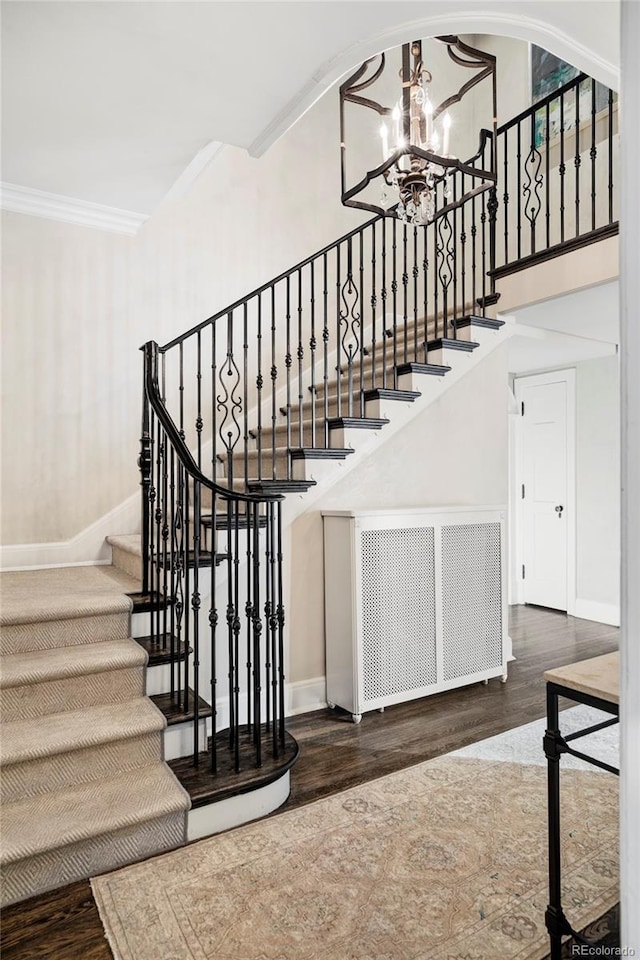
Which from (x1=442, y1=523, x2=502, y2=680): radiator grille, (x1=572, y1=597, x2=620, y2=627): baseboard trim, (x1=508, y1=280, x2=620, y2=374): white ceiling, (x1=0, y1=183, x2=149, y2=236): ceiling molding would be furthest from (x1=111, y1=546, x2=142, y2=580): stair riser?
(x1=572, y1=597, x2=620, y2=627): baseboard trim

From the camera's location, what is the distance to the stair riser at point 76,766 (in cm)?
198

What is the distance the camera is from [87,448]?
3.80 m

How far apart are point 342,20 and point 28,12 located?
3.50ft

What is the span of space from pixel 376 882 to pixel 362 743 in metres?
0.98

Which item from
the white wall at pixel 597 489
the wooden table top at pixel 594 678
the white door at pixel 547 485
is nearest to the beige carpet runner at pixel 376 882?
the wooden table top at pixel 594 678

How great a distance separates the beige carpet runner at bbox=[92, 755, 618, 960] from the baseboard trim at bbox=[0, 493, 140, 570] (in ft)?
7.15

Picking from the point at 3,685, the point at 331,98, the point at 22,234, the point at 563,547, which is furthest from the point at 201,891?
the point at 331,98

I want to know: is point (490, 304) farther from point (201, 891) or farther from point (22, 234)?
point (201, 891)

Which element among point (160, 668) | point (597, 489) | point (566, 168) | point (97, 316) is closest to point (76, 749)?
point (160, 668)

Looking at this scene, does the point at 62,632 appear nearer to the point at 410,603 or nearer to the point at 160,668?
the point at 160,668

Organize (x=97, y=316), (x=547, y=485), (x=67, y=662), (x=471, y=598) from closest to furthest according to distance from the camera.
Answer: (x=67, y=662), (x=471, y=598), (x=97, y=316), (x=547, y=485)

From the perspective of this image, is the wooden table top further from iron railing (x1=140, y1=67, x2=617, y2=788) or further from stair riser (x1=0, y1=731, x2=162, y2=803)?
stair riser (x1=0, y1=731, x2=162, y2=803)

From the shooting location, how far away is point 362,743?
111 inches

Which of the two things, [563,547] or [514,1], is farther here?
[563,547]
